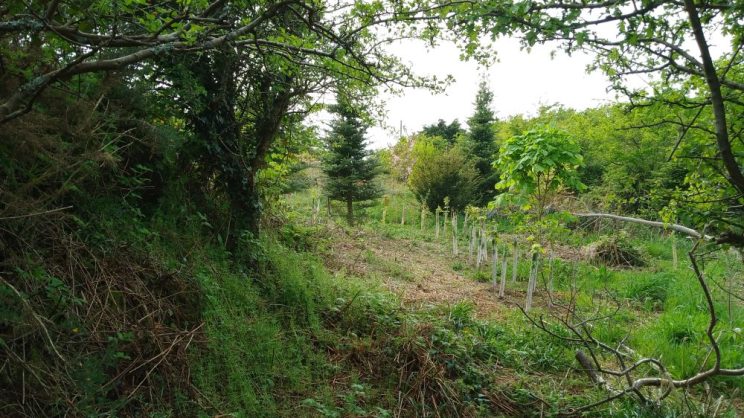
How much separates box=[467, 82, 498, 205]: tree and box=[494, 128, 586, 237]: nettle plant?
39.2ft

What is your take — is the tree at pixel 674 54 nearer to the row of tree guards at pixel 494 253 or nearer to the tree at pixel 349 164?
the row of tree guards at pixel 494 253

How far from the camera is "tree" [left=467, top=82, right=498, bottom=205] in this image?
17656 mm

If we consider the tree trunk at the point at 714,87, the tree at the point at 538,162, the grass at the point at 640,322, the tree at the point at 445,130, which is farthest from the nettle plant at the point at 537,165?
the tree at the point at 445,130

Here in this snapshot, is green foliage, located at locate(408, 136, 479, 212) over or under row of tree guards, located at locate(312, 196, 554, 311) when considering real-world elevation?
over

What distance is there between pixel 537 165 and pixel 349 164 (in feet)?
28.0

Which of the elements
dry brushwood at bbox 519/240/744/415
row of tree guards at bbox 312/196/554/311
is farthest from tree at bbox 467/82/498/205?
dry brushwood at bbox 519/240/744/415

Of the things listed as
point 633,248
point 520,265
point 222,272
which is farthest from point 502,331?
point 633,248

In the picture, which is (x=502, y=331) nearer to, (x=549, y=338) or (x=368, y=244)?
(x=549, y=338)

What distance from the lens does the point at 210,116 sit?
425 cm

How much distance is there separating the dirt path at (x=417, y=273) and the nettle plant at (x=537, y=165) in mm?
1447

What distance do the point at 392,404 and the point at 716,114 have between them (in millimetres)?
2750

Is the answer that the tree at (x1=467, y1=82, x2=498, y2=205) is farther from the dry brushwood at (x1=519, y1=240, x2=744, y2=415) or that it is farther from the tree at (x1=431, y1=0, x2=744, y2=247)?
the tree at (x1=431, y1=0, x2=744, y2=247)

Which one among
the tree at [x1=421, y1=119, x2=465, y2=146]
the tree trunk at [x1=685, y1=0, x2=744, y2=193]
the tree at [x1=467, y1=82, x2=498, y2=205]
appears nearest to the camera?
the tree trunk at [x1=685, y1=0, x2=744, y2=193]

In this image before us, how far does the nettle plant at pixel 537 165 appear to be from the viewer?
16.4ft
